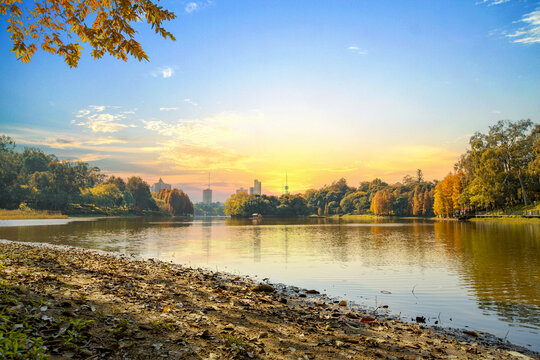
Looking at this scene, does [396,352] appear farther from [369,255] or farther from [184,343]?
[369,255]

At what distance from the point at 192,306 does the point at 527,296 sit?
11291mm

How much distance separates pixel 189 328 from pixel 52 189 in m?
132

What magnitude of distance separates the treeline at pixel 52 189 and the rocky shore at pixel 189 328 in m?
112

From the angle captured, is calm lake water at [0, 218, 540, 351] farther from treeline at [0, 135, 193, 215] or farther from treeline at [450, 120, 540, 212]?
treeline at [0, 135, 193, 215]

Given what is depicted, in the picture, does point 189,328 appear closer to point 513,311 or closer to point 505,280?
point 513,311

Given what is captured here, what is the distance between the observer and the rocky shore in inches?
198

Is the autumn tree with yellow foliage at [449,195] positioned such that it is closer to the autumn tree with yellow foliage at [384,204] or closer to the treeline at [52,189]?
the autumn tree with yellow foliage at [384,204]

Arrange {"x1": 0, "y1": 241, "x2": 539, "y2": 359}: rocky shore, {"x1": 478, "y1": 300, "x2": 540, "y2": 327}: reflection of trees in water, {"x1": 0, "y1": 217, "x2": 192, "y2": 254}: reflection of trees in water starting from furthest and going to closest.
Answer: {"x1": 0, "y1": 217, "x2": 192, "y2": 254}: reflection of trees in water < {"x1": 478, "y1": 300, "x2": 540, "y2": 327}: reflection of trees in water < {"x1": 0, "y1": 241, "x2": 539, "y2": 359}: rocky shore

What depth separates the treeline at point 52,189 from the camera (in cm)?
10338

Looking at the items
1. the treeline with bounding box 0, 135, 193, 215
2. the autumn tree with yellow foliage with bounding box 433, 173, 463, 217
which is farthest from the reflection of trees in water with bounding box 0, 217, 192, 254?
the autumn tree with yellow foliage with bounding box 433, 173, 463, 217

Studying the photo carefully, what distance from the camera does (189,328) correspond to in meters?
6.15

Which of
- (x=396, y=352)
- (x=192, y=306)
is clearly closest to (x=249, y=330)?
(x=192, y=306)

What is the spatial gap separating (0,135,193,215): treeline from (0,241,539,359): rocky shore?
112m

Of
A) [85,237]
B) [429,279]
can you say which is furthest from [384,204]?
[429,279]
